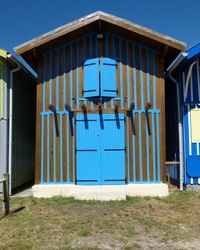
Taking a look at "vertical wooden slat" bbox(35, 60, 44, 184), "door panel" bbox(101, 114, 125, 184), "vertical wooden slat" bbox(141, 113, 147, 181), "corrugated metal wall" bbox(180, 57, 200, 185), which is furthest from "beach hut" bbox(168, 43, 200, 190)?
"vertical wooden slat" bbox(35, 60, 44, 184)

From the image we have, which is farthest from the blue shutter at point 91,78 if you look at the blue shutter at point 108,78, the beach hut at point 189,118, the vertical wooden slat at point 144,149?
the beach hut at point 189,118

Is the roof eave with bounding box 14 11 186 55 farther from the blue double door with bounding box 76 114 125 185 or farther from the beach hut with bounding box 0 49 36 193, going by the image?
the blue double door with bounding box 76 114 125 185

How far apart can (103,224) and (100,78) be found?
4.33 metres

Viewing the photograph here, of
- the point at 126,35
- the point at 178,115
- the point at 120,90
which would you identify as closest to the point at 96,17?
the point at 126,35

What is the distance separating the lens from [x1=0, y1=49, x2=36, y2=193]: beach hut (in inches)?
356

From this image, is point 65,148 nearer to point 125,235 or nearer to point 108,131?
point 108,131

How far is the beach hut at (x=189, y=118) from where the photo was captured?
9.09 meters

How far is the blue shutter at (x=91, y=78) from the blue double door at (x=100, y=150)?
2.31 feet

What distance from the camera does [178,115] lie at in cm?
945

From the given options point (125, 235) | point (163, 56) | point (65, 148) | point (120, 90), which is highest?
point (163, 56)

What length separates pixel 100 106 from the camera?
8.73 m

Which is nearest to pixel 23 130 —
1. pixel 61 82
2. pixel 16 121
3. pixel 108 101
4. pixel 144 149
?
pixel 16 121

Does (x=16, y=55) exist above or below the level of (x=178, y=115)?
above

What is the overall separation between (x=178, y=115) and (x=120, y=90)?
206 centimetres
